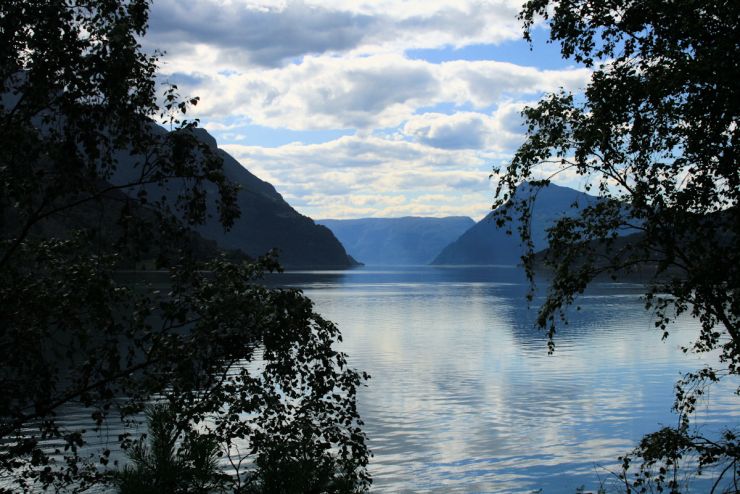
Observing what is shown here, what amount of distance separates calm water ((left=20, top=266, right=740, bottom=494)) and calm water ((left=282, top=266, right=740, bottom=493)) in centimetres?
9

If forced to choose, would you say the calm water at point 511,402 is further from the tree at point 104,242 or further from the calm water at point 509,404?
the tree at point 104,242

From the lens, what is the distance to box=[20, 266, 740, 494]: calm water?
91.8 feet

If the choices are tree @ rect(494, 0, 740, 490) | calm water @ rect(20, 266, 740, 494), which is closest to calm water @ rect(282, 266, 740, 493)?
calm water @ rect(20, 266, 740, 494)

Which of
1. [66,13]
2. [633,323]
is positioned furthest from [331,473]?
[633,323]

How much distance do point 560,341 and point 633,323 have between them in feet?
71.2

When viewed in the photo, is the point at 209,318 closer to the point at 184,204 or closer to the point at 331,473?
the point at 184,204

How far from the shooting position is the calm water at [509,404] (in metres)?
28.0

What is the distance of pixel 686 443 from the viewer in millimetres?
15766

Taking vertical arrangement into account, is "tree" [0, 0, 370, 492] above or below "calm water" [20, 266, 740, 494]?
above

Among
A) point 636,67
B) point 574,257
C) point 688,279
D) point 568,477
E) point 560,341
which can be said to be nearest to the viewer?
point 688,279

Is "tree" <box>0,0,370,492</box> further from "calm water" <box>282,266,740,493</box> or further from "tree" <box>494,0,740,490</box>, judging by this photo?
"calm water" <box>282,266,740,493</box>

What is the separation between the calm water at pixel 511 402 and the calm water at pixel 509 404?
3.5 inches

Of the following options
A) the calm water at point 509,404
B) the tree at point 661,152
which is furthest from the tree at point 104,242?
the calm water at point 509,404

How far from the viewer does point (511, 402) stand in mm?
42625
